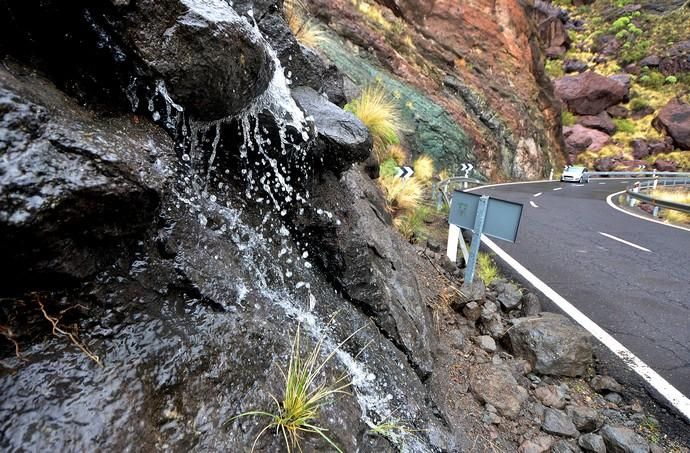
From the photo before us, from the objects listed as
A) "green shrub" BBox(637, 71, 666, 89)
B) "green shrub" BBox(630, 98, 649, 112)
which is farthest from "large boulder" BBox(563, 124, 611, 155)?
"green shrub" BBox(637, 71, 666, 89)

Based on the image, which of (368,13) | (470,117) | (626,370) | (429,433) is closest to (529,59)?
(470,117)

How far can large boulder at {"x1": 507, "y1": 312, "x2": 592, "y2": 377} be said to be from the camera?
3328mm

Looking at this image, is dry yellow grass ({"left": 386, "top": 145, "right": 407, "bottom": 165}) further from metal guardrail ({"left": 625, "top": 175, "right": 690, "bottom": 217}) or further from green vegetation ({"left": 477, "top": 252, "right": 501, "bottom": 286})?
metal guardrail ({"left": 625, "top": 175, "right": 690, "bottom": 217})

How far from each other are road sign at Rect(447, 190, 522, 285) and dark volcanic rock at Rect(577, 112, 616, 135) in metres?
38.9

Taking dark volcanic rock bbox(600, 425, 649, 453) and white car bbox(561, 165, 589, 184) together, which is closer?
dark volcanic rock bbox(600, 425, 649, 453)

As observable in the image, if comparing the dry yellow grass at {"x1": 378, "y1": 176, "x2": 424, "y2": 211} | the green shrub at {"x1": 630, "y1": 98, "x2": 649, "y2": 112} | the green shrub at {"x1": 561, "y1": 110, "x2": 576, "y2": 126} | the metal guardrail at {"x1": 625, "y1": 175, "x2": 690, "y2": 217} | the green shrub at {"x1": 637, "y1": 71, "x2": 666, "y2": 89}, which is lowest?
the metal guardrail at {"x1": 625, "y1": 175, "x2": 690, "y2": 217}

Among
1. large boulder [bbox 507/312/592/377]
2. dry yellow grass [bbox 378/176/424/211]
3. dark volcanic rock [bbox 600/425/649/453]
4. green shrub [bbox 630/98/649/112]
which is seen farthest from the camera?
green shrub [bbox 630/98/649/112]

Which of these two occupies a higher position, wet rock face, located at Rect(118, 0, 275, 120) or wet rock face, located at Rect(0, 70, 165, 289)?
wet rock face, located at Rect(118, 0, 275, 120)

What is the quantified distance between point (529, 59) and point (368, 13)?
13744 millimetres

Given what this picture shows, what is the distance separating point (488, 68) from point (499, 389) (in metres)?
22.7

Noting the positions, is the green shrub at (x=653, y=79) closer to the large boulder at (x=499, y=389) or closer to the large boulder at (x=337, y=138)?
the large boulder at (x=499, y=389)

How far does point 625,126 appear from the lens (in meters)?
34.8

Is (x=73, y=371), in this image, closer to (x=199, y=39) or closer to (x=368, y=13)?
(x=199, y=39)

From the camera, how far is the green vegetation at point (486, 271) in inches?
191
